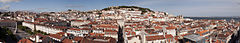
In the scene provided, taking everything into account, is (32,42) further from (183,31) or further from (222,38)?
(183,31)

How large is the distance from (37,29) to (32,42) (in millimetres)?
33965

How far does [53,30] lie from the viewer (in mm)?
49000

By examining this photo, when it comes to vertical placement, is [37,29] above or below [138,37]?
below

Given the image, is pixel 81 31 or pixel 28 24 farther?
pixel 28 24

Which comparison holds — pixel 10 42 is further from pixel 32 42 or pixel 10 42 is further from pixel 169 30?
pixel 169 30

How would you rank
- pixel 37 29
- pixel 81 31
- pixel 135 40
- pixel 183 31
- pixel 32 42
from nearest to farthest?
pixel 32 42 < pixel 135 40 < pixel 81 31 < pixel 183 31 < pixel 37 29

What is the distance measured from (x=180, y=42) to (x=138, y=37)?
10.1m

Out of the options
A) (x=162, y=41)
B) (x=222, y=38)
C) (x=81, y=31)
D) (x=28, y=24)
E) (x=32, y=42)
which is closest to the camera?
(x=32, y=42)

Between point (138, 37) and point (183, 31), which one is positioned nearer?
point (138, 37)

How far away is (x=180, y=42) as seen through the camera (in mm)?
33969

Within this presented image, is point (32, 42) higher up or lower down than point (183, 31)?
higher up

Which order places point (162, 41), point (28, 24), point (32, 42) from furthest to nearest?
point (28, 24), point (162, 41), point (32, 42)

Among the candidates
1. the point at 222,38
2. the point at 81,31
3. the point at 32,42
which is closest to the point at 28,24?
the point at 81,31

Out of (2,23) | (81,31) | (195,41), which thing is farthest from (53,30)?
(195,41)
